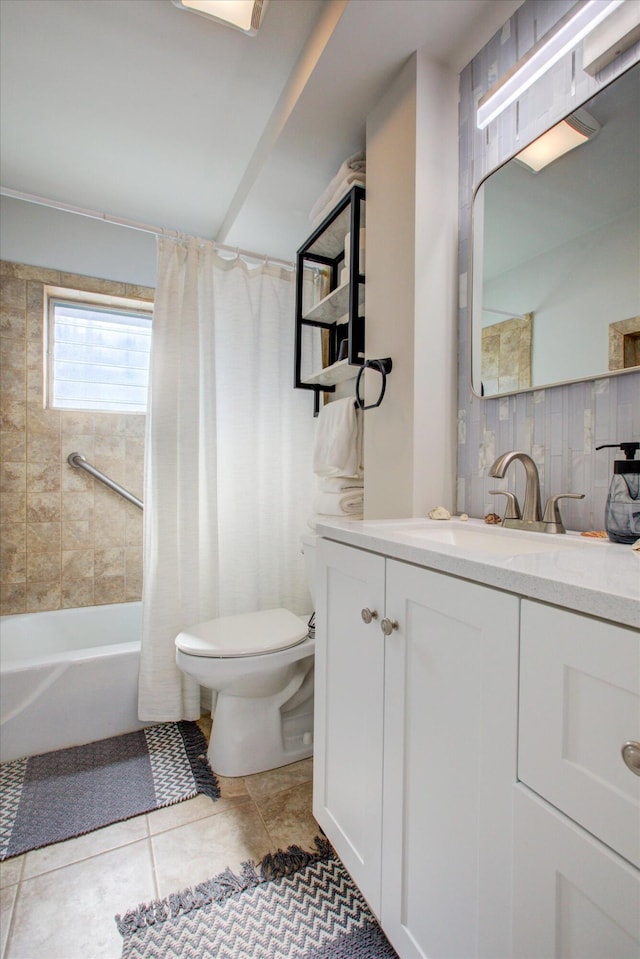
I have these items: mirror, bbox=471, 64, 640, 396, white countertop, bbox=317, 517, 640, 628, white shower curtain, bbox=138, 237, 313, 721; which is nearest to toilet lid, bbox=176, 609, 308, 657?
white shower curtain, bbox=138, 237, 313, 721

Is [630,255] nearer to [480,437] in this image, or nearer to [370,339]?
[480,437]

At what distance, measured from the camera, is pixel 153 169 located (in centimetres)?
199

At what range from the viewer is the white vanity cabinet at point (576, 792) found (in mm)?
451

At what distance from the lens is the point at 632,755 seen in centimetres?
44

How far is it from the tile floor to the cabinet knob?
113 centimetres

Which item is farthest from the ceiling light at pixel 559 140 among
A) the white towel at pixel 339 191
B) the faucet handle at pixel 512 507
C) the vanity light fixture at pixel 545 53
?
the faucet handle at pixel 512 507

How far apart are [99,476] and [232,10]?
6.51ft

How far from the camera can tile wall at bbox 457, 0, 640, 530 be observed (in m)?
0.98

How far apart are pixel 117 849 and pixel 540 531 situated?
1.41 metres

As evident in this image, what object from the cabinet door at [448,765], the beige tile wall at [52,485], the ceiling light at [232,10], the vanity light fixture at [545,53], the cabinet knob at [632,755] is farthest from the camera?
the beige tile wall at [52,485]

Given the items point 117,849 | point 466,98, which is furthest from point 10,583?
point 466,98

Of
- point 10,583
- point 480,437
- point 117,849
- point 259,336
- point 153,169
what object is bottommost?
point 117,849

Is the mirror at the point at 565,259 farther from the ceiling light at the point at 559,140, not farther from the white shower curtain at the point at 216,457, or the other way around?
the white shower curtain at the point at 216,457

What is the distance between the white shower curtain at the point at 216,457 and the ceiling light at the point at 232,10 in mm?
815
